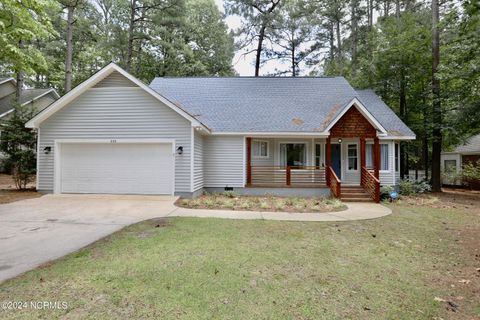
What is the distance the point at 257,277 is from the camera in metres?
3.99

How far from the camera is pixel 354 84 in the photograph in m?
21.7

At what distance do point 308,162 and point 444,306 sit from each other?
11.1m

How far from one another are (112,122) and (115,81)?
1.70m

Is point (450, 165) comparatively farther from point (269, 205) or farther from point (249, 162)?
point (269, 205)

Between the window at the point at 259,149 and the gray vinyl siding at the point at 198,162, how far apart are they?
271cm

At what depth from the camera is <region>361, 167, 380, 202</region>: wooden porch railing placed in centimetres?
1163

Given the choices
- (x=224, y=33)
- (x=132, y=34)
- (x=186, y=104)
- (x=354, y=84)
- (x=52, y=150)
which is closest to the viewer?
(x=52, y=150)

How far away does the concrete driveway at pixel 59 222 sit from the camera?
Answer: 4.74m

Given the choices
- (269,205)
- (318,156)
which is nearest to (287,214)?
(269,205)

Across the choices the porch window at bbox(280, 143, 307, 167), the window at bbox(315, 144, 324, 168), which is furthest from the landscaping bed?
the window at bbox(315, 144, 324, 168)

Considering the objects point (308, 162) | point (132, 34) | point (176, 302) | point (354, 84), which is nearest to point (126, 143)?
point (308, 162)

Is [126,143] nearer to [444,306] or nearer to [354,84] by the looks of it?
[444,306]

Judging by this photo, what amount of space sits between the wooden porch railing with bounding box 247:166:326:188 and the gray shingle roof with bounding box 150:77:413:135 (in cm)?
196

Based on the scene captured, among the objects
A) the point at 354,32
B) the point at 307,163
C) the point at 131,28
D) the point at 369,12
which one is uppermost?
the point at 369,12
